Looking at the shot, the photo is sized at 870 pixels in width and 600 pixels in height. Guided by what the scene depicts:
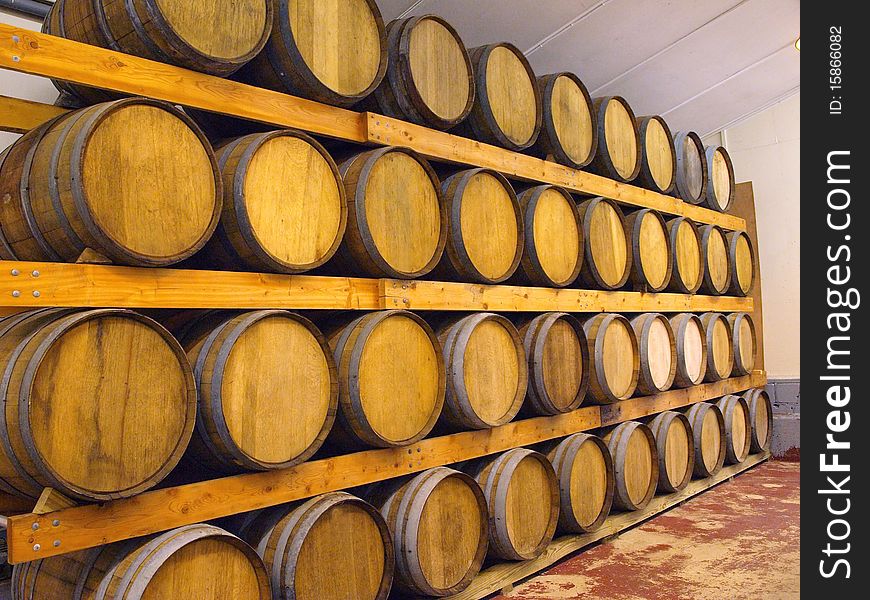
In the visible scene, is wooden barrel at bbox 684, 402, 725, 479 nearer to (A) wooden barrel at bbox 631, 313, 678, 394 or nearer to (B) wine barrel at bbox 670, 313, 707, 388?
(B) wine barrel at bbox 670, 313, 707, 388

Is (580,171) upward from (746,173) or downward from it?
downward

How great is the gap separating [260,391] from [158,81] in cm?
118

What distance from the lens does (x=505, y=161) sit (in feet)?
15.2

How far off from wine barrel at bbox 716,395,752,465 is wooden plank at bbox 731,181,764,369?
140 cm

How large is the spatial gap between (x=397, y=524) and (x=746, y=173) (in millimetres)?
6376

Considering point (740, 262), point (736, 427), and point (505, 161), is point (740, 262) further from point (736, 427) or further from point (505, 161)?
point (505, 161)

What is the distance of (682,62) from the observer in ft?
21.4

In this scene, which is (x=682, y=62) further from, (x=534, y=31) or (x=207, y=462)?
(x=207, y=462)

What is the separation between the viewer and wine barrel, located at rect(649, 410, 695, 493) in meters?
5.80

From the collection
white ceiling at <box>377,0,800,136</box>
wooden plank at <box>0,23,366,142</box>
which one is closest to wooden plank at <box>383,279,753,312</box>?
wooden plank at <box>0,23,366,142</box>

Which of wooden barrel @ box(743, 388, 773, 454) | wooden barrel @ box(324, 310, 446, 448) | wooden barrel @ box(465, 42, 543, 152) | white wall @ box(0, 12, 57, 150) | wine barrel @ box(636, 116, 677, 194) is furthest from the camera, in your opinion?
wooden barrel @ box(743, 388, 773, 454)
